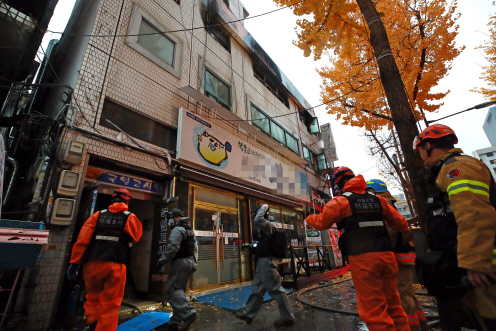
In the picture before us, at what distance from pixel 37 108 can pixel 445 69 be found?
14.2m

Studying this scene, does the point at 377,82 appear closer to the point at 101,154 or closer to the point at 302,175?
the point at 302,175

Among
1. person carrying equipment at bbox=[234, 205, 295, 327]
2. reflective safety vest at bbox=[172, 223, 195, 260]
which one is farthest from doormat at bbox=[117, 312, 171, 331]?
person carrying equipment at bbox=[234, 205, 295, 327]

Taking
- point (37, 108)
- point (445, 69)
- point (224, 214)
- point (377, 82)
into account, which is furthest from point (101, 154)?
point (445, 69)

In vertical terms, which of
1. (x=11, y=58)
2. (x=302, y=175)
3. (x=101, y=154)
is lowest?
(x=101, y=154)

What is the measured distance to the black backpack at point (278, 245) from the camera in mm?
4090

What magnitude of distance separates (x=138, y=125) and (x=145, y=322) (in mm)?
4632

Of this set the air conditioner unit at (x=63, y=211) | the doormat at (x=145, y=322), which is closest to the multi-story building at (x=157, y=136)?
the air conditioner unit at (x=63, y=211)

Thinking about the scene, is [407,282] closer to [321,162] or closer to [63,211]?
[63,211]

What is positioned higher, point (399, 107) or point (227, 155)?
point (227, 155)

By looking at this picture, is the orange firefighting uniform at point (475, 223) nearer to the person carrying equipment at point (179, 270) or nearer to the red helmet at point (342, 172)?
the red helmet at point (342, 172)

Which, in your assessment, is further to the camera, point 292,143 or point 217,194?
point 292,143

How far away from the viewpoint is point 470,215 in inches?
58.6

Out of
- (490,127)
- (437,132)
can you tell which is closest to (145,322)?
(437,132)

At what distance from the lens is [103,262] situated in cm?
304
